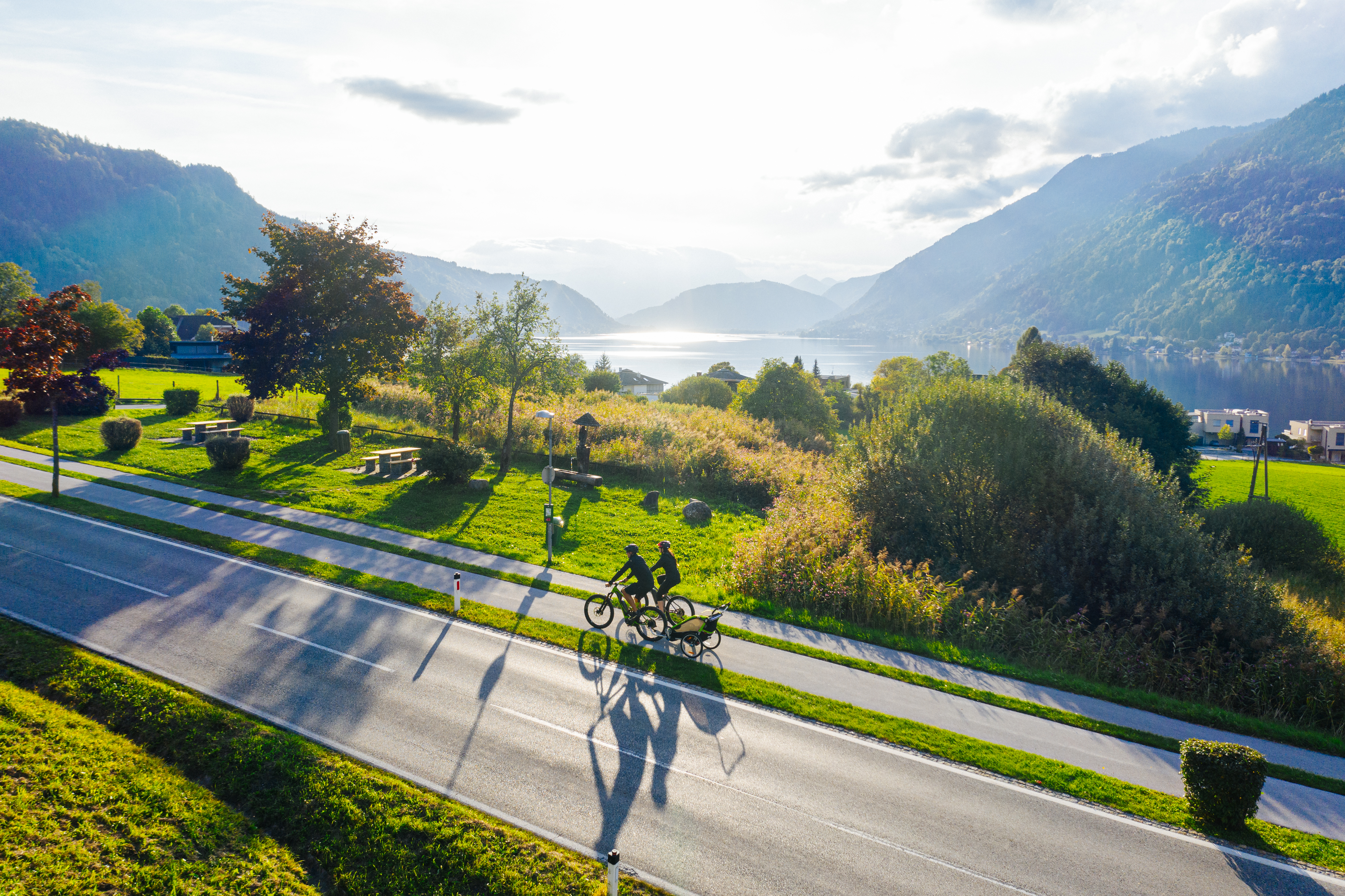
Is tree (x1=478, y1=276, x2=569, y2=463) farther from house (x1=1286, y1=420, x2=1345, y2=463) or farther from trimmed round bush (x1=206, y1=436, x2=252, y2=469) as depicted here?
house (x1=1286, y1=420, x2=1345, y2=463)

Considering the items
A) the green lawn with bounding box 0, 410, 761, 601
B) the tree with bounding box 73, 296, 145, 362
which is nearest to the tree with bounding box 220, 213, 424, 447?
the green lawn with bounding box 0, 410, 761, 601

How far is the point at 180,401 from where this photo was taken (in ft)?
128

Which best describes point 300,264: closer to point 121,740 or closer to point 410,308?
point 410,308

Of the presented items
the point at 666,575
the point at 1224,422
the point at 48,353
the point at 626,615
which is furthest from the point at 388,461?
the point at 1224,422

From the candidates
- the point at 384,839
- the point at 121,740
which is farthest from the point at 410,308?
the point at 384,839

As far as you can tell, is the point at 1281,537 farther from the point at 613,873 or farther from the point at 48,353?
the point at 48,353

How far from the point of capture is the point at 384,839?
8.09m

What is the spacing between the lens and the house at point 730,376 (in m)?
82.8

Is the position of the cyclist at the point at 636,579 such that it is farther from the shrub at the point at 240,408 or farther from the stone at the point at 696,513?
the shrub at the point at 240,408

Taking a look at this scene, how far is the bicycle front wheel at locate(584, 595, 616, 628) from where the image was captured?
49.4 ft

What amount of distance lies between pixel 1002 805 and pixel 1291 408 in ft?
580

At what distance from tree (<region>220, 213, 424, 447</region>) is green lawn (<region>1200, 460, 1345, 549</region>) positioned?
46.9 m

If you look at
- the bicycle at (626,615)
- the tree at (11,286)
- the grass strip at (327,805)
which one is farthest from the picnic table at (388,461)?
the tree at (11,286)

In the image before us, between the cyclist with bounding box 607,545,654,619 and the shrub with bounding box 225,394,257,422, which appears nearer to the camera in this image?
the cyclist with bounding box 607,545,654,619
